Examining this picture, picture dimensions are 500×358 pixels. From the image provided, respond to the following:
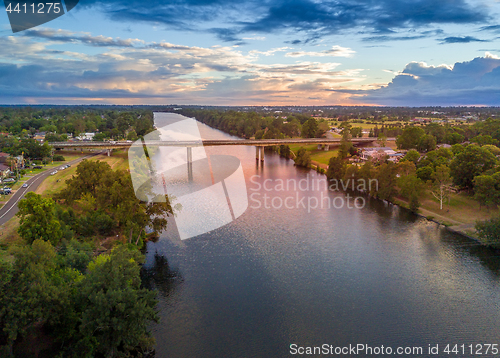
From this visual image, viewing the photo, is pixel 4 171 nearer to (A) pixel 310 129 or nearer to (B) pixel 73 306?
(B) pixel 73 306

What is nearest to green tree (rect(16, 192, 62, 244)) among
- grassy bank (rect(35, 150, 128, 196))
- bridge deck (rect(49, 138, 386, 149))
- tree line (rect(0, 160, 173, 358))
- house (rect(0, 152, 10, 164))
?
tree line (rect(0, 160, 173, 358))

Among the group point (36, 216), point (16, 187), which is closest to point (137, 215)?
point (36, 216)

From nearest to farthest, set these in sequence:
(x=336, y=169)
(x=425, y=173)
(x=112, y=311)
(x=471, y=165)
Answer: (x=112, y=311)
(x=471, y=165)
(x=425, y=173)
(x=336, y=169)

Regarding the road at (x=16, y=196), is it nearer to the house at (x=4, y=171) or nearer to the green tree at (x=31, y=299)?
the house at (x=4, y=171)

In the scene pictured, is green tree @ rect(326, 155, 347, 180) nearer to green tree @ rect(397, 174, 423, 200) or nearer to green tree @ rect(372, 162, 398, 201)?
green tree @ rect(372, 162, 398, 201)

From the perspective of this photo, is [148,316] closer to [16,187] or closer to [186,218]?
[186,218]

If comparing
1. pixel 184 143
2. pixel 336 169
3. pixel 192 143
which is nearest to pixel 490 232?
pixel 336 169
